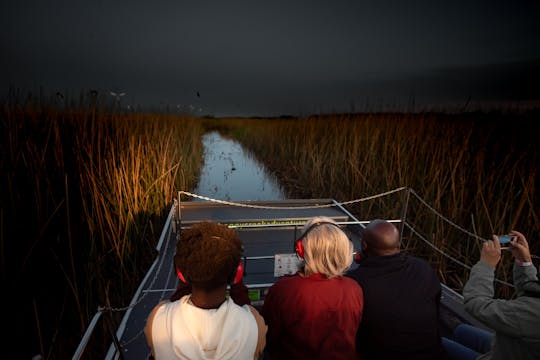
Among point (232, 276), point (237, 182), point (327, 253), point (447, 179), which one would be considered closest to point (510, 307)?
point (327, 253)

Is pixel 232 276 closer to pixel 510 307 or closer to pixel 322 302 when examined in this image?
pixel 322 302

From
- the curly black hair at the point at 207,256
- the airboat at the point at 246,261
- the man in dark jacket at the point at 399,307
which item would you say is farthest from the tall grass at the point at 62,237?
the man in dark jacket at the point at 399,307

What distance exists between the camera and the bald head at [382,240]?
61.2 inches

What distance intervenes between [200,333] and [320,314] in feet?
2.04

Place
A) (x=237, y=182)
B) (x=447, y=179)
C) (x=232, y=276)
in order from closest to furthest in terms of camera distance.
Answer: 1. (x=232, y=276)
2. (x=447, y=179)
3. (x=237, y=182)

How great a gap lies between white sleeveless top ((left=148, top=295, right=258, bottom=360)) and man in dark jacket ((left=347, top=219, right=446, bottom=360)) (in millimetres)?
747

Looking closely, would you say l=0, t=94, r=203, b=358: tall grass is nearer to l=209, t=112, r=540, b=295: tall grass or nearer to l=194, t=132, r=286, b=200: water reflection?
l=209, t=112, r=540, b=295: tall grass

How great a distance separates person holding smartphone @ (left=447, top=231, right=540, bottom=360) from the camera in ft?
3.50

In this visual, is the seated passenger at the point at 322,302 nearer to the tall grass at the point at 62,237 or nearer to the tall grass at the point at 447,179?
the tall grass at the point at 62,237

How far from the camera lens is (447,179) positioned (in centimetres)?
437

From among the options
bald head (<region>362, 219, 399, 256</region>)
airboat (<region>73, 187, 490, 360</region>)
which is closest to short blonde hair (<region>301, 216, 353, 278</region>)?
bald head (<region>362, 219, 399, 256</region>)

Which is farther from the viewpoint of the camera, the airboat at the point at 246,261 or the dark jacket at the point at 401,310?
the airboat at the point at 246,261

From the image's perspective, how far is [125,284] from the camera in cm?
293

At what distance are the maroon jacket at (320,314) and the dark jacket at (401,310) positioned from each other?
3.7 inches
